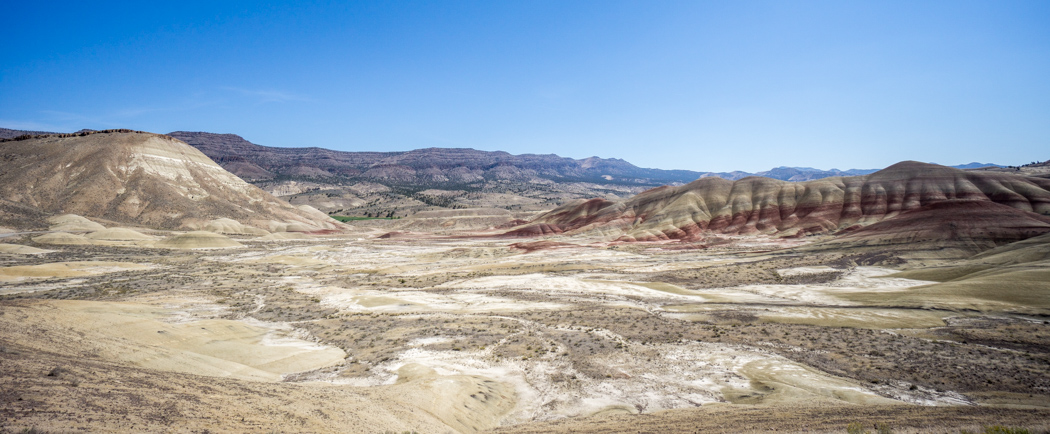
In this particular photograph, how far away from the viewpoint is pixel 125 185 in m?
88.9

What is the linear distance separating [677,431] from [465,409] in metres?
6.28

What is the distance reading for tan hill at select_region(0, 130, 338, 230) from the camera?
81312mm

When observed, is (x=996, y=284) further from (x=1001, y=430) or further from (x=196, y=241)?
(x=196, y=241)

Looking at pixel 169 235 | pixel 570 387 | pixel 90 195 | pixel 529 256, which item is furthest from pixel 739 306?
pixel 90 195

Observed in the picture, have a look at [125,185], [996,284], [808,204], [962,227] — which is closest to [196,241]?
[125,185]

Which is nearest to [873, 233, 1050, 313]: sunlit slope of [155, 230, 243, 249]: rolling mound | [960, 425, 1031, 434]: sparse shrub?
[960, 425, 1031, 434]: sparse shrub

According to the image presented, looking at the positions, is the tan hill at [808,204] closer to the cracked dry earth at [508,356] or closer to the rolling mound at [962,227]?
the rolling mound at [962,227]

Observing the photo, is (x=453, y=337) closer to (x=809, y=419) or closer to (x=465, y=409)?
(x=465, y=409)

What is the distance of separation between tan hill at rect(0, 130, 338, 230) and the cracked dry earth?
56.8 meters

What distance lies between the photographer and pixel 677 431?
10469 millimetres

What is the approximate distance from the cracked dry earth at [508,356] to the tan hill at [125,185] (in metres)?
56.8

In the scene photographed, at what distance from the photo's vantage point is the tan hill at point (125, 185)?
267 feet

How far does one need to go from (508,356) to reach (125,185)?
10870 centimetres

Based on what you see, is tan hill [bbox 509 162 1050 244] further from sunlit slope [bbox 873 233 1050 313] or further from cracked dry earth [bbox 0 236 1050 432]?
cracked dry earth [bbox 0 236 1050 432]
